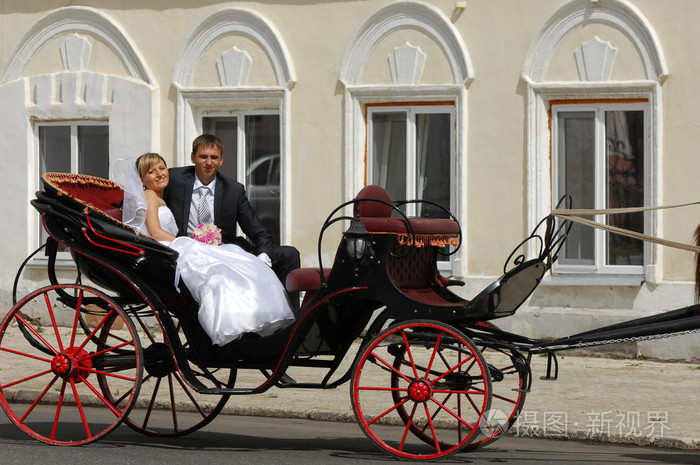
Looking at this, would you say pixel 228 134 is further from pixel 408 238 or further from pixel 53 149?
pixel 408 238

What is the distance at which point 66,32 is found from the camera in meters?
13.7

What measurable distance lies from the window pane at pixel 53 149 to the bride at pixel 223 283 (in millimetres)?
6718

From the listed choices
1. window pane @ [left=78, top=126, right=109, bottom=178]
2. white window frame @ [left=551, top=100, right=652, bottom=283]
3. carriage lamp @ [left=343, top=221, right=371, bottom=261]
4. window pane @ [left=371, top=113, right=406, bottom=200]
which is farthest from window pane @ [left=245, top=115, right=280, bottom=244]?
carriage lamp @ [left=343, top=221, right=371, bottom=261]

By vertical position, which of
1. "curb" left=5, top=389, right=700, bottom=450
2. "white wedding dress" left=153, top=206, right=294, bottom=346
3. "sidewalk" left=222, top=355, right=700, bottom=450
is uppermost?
"white wedding dress" left=153, top=206, right=294, bottom=346

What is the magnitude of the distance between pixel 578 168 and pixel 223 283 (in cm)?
595

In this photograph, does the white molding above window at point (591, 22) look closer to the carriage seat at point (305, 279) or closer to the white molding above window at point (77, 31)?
the white molding above window at point (77, 31)

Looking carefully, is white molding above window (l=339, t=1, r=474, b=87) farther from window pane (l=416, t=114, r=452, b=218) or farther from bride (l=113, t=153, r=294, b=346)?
bride (l=113, t=153, r=294, b=346)

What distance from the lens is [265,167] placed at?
13.2 meters

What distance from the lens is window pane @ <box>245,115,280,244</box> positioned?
1315 cm

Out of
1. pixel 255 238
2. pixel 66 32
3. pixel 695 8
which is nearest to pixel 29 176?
pixel 66 32

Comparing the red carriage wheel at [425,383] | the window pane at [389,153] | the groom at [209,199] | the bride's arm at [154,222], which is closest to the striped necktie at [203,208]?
the groom at [209,199]

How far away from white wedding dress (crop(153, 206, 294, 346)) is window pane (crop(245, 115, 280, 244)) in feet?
19.1

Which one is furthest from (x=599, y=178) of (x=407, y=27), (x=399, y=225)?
(x=399, y=225)

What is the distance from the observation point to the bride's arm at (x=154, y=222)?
7.53 m
